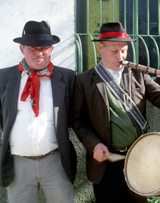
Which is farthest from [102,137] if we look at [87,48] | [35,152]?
[87,48]

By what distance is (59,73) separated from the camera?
384 centimetres

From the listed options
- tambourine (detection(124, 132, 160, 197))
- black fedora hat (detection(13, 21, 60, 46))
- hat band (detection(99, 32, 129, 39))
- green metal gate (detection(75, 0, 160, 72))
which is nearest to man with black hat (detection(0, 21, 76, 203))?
black fedora hat (detection(13, 21, 60, 46))

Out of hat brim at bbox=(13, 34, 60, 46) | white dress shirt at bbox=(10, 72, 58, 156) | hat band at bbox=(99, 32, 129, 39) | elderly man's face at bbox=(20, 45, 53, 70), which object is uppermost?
hat band at bbox=(99, 32, 129, 39)

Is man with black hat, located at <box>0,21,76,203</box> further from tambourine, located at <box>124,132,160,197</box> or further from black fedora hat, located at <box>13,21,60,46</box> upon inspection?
tambourine, located at <box>124,132,160,197</box>

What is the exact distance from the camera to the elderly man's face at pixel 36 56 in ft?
12.0

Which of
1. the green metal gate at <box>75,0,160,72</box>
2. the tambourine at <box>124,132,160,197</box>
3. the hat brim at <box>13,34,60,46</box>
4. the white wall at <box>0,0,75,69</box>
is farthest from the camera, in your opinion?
the green metal gate at <box>75,0,160,72</box>

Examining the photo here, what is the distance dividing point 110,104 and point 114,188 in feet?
2.36

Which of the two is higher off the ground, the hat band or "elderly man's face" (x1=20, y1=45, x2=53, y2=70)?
the hat band

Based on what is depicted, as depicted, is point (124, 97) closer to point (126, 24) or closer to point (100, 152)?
point (100, 152)

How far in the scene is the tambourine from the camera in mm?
3428

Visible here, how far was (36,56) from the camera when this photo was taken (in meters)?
3.67

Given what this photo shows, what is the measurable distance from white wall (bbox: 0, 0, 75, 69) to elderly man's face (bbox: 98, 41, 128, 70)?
1.08 meters

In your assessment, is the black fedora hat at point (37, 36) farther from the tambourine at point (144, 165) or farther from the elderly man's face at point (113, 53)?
the tambourine at point (144, 165)

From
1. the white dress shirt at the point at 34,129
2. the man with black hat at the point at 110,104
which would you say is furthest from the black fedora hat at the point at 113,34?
the white dress shirt at the point at 34,129
